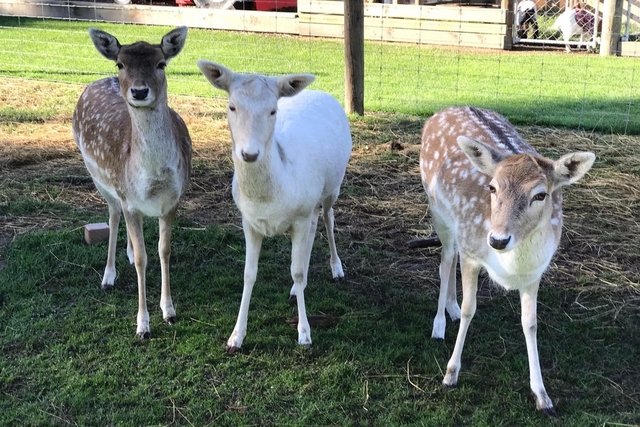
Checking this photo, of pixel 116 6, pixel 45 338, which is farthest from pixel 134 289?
pixel 116 6

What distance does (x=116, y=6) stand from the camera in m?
18.5

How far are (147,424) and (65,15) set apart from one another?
17.3m

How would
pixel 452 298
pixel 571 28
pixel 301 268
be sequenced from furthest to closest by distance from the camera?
pixel 571 28 < pixel 452 298 < pixel 301 268

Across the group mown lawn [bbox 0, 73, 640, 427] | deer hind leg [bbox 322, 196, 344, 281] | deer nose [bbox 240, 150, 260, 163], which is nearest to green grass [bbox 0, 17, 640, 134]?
mown lawn [bbox 0, 73, 640, 427]

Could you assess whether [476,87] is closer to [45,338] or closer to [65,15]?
[45,338]

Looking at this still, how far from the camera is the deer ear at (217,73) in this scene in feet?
12.6

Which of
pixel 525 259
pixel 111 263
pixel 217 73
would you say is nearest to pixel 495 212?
pixel 525 259

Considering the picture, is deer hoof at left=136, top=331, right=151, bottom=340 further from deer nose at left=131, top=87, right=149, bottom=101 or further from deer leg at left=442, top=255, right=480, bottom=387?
deer leg at left=442, top=255, right=480, bottom=387

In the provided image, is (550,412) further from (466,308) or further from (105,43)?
(105,43)

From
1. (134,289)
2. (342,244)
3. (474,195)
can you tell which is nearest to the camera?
(474,195)

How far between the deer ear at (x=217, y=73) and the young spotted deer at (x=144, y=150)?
20.4 inches

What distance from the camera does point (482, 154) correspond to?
379 cm

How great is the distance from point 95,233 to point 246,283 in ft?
6.05

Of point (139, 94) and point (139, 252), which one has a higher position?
point (139, 94)
